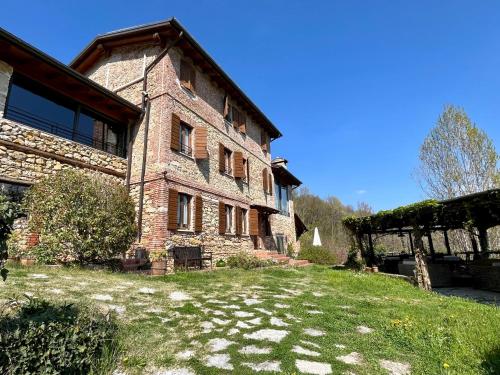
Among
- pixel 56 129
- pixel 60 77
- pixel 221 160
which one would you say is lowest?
pixel 56 129

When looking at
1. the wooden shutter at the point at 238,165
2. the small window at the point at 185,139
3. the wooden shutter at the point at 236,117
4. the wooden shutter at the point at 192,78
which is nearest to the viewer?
the small window at the point at 185,139

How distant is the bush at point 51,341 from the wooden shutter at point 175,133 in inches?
Answer: 324

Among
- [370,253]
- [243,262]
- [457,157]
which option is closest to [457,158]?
[457,157]

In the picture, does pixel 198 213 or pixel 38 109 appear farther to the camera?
pixel 198 213

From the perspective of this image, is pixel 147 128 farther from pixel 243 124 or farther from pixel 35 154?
pixel 243 124

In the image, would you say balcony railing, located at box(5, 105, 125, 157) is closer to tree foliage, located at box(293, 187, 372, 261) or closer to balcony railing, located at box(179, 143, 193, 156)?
balcony railing, located at box(179, 143, 193, 156)

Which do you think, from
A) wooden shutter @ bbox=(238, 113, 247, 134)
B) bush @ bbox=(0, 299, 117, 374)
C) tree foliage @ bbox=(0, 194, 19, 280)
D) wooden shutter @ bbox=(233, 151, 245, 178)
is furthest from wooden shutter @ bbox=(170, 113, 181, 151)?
tree foliage @ bbox=(0, 194, 19, 280)

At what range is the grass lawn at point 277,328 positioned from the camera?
3117 millimetres

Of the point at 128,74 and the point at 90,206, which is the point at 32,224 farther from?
the point at 128,74

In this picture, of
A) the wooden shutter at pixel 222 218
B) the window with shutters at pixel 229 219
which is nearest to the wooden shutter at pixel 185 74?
the wooden shutter at pixel 222 218

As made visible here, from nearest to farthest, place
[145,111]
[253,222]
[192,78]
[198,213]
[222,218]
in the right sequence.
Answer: [145,111], [198,213], [192,78], [222,218], [253,222]

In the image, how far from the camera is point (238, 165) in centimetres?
1488

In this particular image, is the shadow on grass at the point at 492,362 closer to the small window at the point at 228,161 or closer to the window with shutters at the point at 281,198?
the small window at the point at 228,161

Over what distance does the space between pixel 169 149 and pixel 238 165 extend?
4.86 meters
